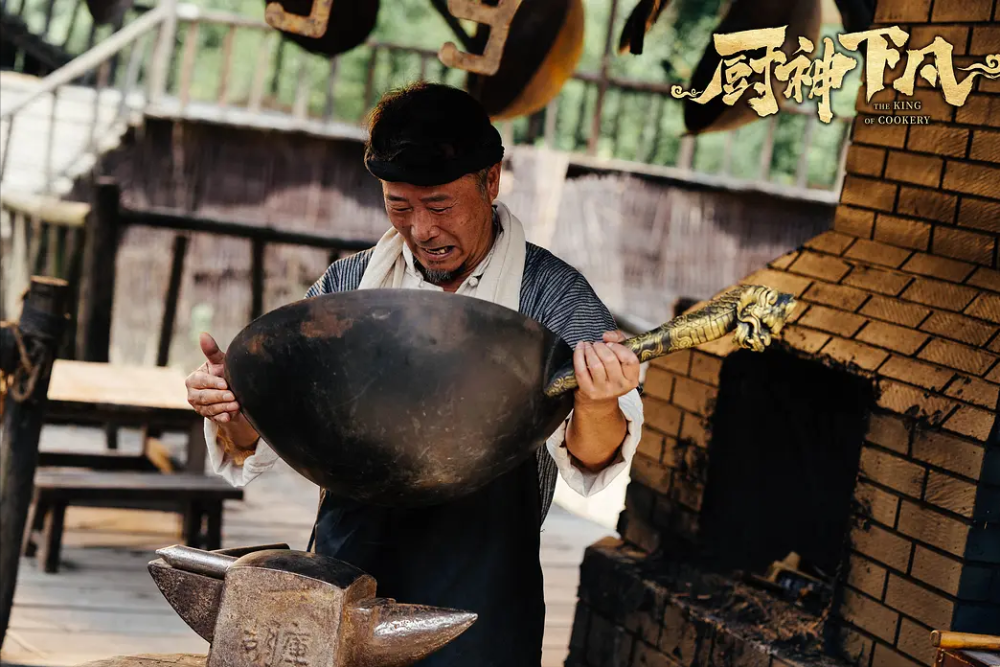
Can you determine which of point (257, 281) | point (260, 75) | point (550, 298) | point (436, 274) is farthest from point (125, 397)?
point (260, 75)

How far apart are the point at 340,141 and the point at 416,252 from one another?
7.49 meters

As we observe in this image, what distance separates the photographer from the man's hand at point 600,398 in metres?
1.65

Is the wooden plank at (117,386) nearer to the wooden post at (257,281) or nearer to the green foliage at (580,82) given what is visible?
the wooden post at (257,281)

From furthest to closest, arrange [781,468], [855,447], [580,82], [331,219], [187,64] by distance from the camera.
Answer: [580,82] → [331,219] → [187,64] → [781,468] → [855,447]

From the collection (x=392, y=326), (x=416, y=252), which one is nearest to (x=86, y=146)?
(x=416, y=252)

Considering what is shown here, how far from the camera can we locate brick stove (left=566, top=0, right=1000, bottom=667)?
8.37 ft

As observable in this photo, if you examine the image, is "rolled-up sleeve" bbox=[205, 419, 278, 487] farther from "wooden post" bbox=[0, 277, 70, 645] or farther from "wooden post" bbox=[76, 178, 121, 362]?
"wooden post" bbox=[76, 178, 121, 362]

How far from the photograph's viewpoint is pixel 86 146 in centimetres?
932

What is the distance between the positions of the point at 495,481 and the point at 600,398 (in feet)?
1.58

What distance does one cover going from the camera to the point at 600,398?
1671 millimetres

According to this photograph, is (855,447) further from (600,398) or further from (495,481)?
(600,398)

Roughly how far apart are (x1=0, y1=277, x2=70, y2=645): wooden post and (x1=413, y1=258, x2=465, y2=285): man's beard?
5.71ft

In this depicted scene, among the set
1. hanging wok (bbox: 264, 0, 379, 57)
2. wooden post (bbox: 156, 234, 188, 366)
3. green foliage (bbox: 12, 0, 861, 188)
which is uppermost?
green foliage (bbox: 12, 0, 861, 188)

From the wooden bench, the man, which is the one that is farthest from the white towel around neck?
the wooden bench
